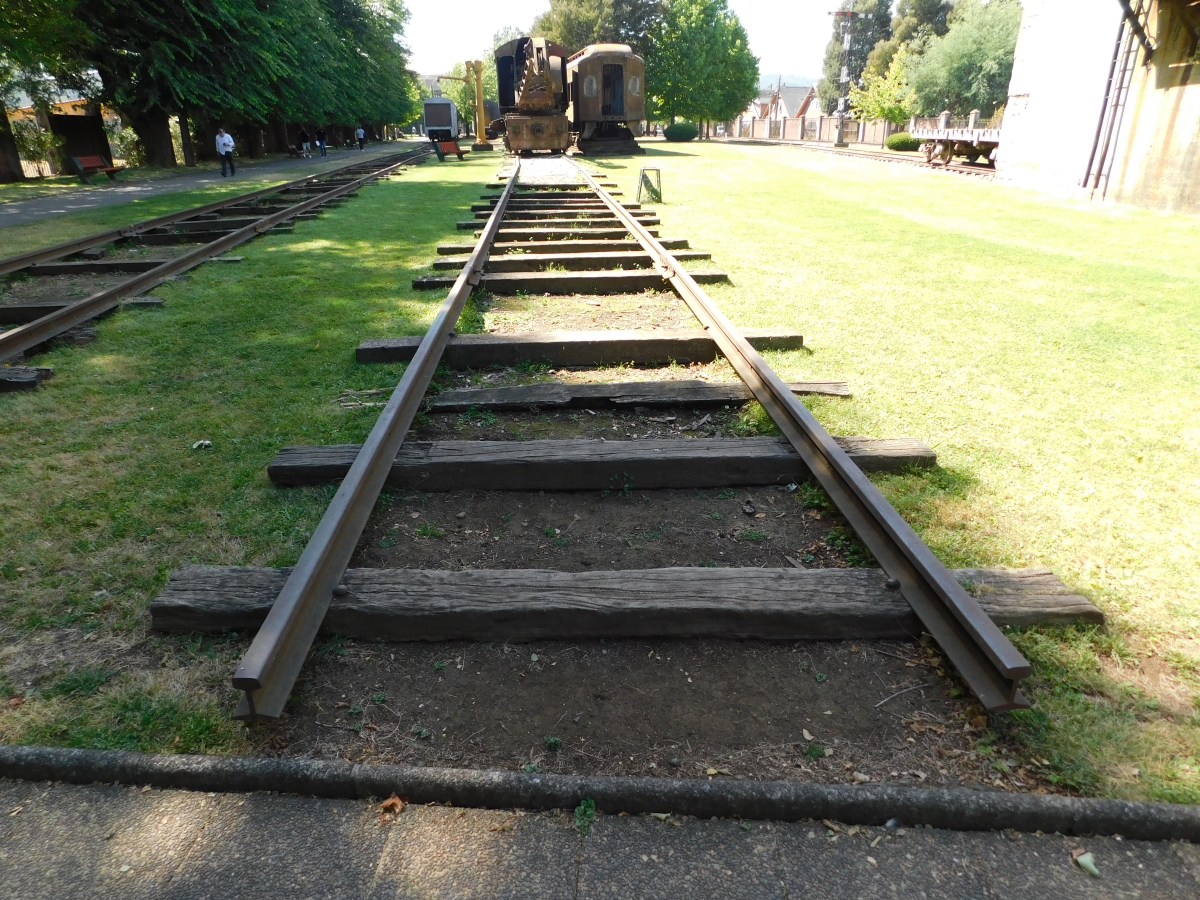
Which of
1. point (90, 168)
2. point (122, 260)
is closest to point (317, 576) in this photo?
point (122, 260)

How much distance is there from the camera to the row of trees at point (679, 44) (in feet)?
204

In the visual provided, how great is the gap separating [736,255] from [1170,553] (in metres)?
6.12

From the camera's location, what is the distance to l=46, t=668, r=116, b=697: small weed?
202cm

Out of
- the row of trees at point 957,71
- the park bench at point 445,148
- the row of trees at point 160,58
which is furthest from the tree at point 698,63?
the park bench at point 445,148

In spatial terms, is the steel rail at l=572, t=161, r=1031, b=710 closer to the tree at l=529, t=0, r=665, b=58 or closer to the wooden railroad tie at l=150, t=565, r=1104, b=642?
the wooden railroad tie at l=150, t=565, r=1104, b=642

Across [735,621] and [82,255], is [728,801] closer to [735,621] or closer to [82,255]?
[735,621]

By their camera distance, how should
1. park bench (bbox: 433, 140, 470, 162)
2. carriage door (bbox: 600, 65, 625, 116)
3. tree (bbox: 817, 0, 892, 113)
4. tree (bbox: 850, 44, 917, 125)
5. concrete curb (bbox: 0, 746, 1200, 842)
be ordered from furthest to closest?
1. tree (bbox: 817, 0, 892, 113)
2. tree (bbox: 850, 44, 917, 125)
3. carriage door (bbox: 600, 65, 625, 116)
4. park bench (bbox: 433, 140, 470, 162)
5. concrete curb (bbox: 0, 746, 1200, 842)

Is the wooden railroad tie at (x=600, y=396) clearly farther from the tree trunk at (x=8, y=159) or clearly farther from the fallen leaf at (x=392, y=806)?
the tree trunk at (x=8, y=159)

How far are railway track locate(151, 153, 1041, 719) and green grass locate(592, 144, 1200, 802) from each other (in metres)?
0.24

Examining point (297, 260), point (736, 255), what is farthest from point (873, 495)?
point (297, 260)

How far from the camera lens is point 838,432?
357cm

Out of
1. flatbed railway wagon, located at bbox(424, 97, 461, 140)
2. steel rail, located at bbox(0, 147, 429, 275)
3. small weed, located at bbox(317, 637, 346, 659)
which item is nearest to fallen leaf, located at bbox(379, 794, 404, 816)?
small weed, located at bbox(317, 637, 346, 659)

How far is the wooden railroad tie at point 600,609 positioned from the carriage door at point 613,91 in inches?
1185

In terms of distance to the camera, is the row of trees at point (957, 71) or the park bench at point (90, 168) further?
the row of trees at point (957, 71)
